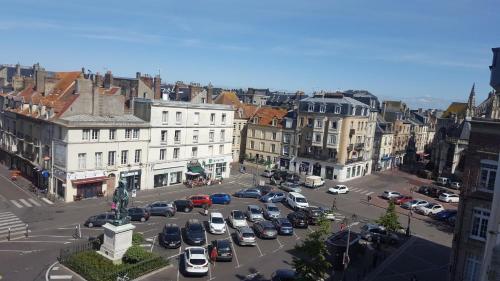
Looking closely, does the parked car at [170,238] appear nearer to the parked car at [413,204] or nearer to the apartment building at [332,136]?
the parked car at [413,204]

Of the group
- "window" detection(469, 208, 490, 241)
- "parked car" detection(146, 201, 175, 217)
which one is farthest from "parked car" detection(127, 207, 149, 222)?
"window" detection(469, 208, 490, 241)

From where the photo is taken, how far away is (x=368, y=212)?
158 feet

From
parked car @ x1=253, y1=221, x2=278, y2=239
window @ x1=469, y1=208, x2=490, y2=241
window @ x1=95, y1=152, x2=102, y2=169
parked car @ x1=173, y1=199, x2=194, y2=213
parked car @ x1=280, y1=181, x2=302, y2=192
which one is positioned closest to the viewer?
window @ x1=469, y1=208, x2=490, y2=241

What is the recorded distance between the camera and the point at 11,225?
34.1 m

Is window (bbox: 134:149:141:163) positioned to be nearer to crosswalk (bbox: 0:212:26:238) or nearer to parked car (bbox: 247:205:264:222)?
crosswalk (bbox: 0:212:26:238)

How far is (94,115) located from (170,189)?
43.4ft

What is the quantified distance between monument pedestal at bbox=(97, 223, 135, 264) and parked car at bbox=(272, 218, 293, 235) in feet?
47.7

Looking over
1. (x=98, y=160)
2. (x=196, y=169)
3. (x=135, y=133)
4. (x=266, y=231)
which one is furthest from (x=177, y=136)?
(x=266, y=231)

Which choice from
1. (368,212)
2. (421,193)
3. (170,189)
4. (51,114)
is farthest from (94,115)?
(421,193)

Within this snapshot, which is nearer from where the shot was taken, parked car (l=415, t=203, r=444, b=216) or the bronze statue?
the bronze statue

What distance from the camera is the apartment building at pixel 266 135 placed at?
2835 inches

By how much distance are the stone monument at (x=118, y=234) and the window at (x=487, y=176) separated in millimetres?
22181

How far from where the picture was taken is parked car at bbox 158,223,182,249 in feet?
102

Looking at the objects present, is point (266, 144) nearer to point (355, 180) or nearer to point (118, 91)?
point (355, 180)
